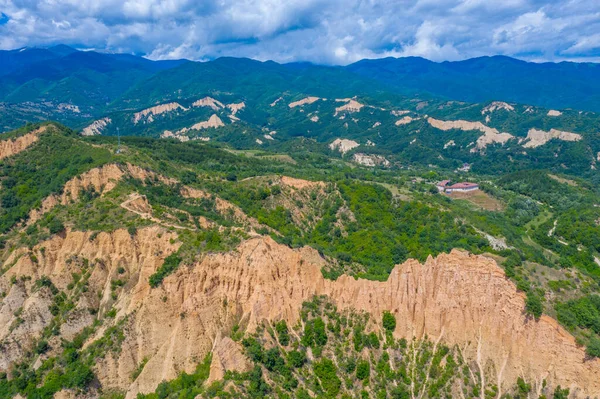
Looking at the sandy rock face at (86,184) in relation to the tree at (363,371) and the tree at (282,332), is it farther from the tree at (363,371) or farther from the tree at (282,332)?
the tree at (363,371)

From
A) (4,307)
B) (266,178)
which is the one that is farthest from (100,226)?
(266,178)

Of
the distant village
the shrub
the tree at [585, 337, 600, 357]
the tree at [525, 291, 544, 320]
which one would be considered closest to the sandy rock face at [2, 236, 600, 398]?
the tree at [525, 291, 544, 320]

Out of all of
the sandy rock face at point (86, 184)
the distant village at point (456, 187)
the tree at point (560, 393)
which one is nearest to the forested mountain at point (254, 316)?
the tree at point (560, 393)

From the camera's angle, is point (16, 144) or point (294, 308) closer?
point (294, 308)

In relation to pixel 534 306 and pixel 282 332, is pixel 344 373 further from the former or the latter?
pixel 534 306

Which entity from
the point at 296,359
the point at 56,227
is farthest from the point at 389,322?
the point at 56,227

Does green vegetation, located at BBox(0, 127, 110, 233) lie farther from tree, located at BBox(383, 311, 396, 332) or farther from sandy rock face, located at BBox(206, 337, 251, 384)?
tree, located at BBox(383, 311, 396, 332)
